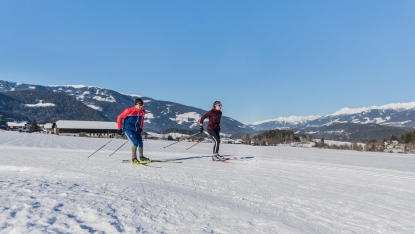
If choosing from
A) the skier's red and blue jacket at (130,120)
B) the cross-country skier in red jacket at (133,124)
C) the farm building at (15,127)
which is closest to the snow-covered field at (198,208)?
the cross-country skier in red jacket at (133,124)

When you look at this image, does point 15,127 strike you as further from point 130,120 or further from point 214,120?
point 130,120

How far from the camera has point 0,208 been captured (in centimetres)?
305

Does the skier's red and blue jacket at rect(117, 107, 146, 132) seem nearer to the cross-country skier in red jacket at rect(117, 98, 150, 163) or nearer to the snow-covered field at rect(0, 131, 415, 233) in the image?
the cross-country skier in red jacket at rect(117, 98, 150, 163)

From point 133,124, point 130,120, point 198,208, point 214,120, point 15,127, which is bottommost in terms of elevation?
point 198,208

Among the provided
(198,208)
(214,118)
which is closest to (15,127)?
(214,118)

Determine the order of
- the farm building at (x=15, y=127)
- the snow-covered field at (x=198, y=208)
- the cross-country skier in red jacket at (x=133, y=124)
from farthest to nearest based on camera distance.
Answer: the farm building at (x=15, y=127) → the cross-country skier in red jacket at (x=133, y=124) → the snow-covered field at (x=198, y=208)

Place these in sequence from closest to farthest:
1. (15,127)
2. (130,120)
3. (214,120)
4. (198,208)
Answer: (198,208), (130,120), (214,120), (15,127)

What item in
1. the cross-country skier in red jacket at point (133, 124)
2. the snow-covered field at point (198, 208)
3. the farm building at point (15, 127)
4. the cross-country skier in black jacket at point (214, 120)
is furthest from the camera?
the farm building at point (15, 127)

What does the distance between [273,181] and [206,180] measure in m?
1.55

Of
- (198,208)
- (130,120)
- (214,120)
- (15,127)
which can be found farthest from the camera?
(15,127)

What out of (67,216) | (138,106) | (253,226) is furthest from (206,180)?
(138,106)

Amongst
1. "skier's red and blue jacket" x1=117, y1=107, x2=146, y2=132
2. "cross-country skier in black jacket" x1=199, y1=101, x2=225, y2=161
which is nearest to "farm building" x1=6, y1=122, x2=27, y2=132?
"cross-country skier in black jacket" x1=199, y1=101, x2=225, y2=161

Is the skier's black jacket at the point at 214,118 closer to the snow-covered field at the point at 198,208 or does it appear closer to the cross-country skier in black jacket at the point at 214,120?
the cross-country skier in black jacket at the point at 214,120

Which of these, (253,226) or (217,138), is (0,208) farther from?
(217,138)
